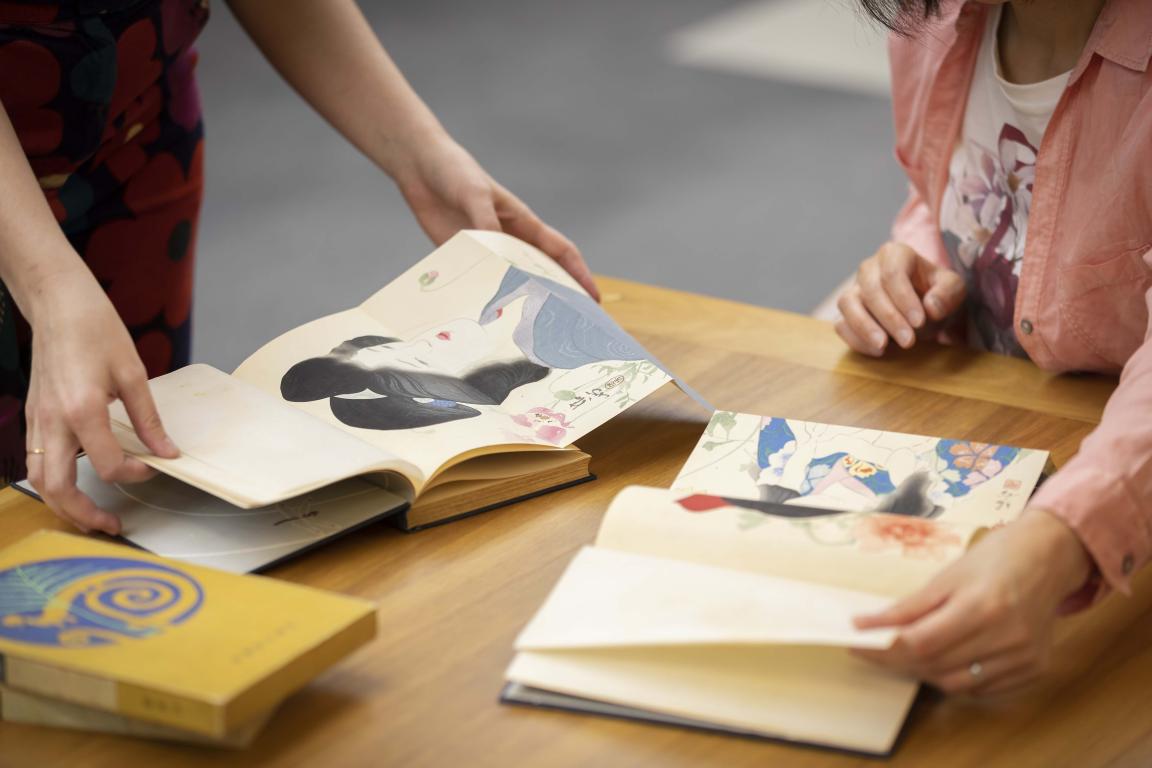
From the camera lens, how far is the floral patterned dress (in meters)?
1.02

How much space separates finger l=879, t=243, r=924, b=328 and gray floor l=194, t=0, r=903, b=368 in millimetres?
1565

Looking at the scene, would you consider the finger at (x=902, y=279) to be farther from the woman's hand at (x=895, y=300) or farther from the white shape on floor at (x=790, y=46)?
the white shape on floor at (x=790, y=46)

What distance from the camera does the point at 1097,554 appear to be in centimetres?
65

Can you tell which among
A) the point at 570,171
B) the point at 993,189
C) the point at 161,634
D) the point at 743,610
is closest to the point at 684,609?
the point at 743,610

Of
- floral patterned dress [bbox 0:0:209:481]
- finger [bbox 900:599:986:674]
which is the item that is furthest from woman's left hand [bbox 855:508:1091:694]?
floral patterned dress [bbox 0:0:209:481]

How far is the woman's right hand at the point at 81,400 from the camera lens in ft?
2.40

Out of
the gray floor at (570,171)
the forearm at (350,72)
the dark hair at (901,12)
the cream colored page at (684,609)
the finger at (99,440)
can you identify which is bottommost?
the gray floor at (570,171)

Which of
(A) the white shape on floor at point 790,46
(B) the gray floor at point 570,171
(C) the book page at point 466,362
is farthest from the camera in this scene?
(A) the white shape on floor at point 790,46

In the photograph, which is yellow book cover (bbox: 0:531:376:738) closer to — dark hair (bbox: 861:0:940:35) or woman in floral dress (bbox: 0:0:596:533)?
woman in floral dress (bbox: 0:0:596:533)

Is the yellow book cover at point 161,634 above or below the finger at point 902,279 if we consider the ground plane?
below

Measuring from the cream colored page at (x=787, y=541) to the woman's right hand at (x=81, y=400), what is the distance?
0.27m

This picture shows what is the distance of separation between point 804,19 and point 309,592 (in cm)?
373

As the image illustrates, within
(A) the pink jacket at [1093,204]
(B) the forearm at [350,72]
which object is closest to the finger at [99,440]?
(B) the forearm at [350,72]

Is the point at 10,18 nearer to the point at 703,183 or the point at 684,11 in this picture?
the point at 703,183
